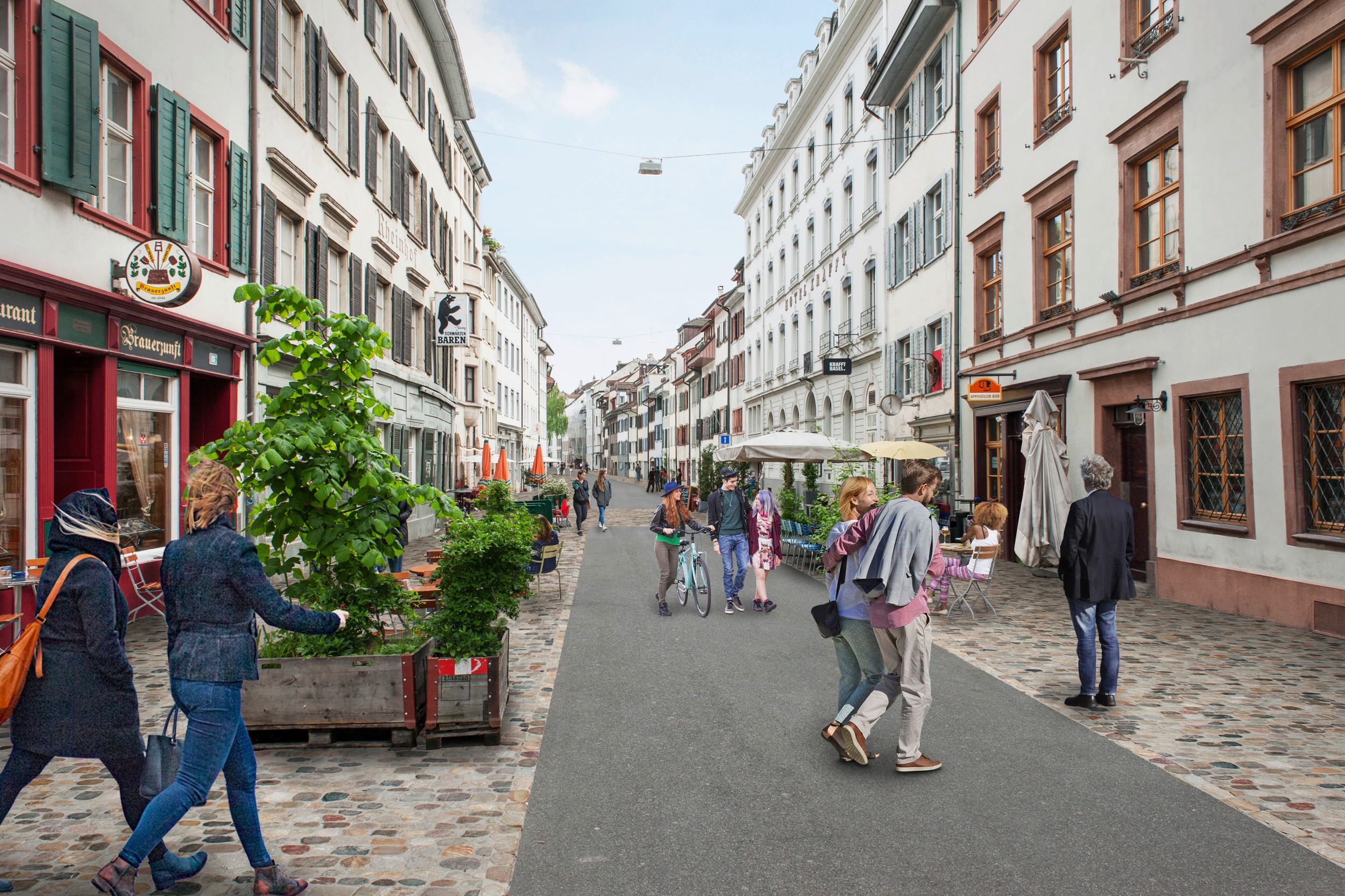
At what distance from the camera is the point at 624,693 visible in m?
7.11

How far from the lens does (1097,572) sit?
6570 millimetres

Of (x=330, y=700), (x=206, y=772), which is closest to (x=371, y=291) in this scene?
(x=330, y=700)

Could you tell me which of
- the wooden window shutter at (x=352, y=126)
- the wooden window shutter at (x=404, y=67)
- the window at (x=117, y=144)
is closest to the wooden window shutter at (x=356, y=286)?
the wooden window shutter at (x=352, y=126)

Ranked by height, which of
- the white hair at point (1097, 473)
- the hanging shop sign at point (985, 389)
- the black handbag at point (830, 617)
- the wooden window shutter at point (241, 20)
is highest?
the wooden window shutter at point (241, 20)

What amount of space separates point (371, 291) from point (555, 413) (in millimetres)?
93387

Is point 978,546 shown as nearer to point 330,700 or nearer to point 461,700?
point 461,700

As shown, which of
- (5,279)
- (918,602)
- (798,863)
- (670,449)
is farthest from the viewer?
(670,449)

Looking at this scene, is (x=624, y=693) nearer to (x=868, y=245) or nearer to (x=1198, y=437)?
(x=1198, y=437)

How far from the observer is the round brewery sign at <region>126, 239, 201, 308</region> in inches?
370

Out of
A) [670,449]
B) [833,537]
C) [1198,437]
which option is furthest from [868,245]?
[670,449]

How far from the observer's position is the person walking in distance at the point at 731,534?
1159 cm

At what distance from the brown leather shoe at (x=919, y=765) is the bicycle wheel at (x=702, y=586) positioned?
18.9 feet

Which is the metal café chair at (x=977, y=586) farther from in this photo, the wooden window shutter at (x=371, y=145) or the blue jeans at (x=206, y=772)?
the wooden window shutter at (x=371, y=145)

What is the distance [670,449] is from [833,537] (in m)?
69.2
